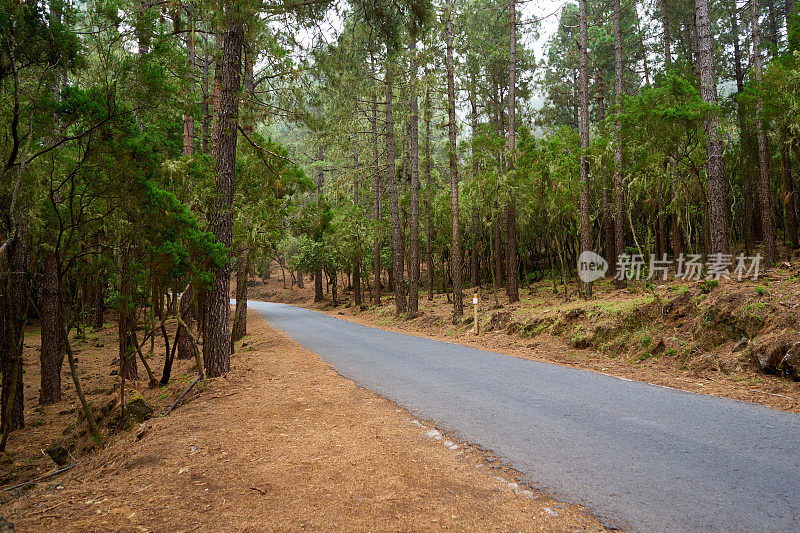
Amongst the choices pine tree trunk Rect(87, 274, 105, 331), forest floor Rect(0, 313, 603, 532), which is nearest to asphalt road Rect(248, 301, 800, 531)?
forest floor Rect(0, 313, 603, 532)

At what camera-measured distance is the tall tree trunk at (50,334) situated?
34.2 feet

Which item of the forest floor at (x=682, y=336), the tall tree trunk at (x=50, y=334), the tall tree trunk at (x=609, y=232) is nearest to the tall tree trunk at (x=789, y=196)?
the tall tree trunk at (x=609, y=232)

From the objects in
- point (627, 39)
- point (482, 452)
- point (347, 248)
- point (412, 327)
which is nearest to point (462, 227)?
point (347, 248)

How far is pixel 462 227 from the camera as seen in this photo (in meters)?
26.9

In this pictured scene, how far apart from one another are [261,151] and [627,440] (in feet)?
28.0

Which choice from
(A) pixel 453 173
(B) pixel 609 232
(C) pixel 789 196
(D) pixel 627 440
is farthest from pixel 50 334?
(C) pixel 789 196

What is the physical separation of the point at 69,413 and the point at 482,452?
422 inches

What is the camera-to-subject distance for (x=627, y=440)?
444 cm

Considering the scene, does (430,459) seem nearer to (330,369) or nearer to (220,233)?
(330,369)

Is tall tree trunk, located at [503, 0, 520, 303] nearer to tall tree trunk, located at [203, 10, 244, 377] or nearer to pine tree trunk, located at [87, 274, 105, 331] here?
tall tree trunk, located at [203, 10, 244, 377]

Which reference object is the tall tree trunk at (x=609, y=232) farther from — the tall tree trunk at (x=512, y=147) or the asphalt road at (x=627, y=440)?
the asphalt road at (x=627, y=440)

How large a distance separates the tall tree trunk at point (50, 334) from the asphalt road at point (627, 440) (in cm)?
773

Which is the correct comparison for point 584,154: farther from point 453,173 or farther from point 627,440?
point 627,440

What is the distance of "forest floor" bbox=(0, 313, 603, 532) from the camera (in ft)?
10.2
